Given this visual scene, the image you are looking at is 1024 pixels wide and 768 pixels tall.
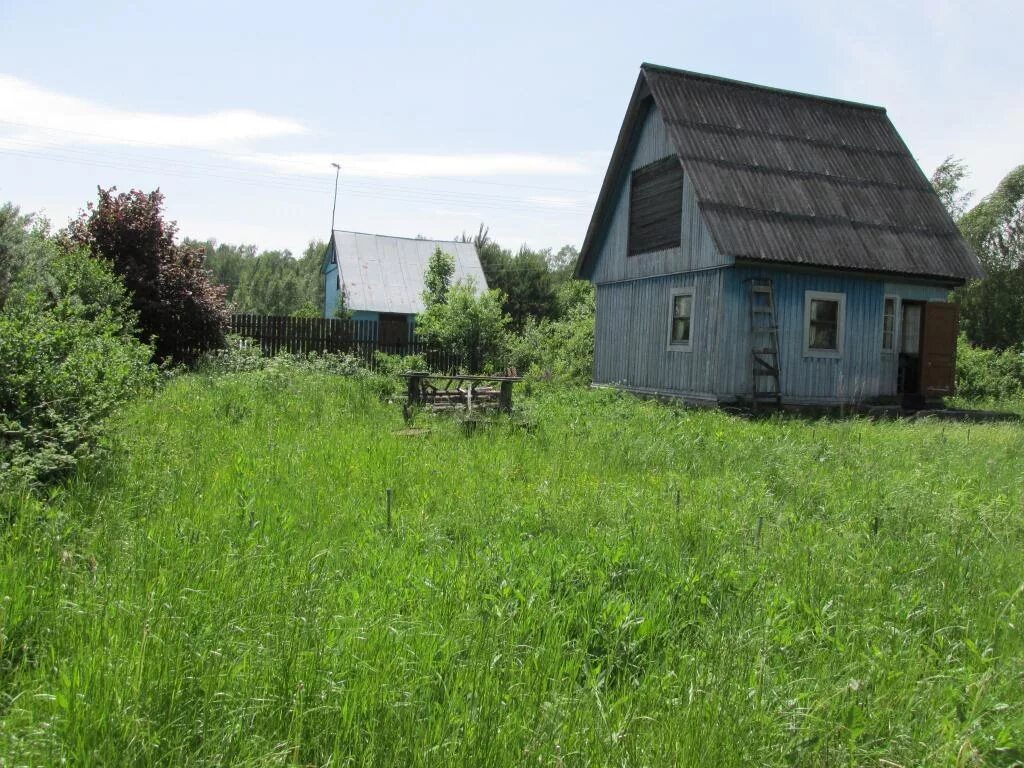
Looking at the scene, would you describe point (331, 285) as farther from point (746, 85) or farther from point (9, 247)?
point (746, 85)

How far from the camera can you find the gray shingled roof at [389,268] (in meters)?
37.0

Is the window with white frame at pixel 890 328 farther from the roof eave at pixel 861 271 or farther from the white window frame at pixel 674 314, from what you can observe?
the white window frame at pixel 674 314

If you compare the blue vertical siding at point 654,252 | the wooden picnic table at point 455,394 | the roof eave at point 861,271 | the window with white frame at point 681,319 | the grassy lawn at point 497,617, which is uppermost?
the blue vertical siding at point 654,252

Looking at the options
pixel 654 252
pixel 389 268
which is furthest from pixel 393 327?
pixel 654 252

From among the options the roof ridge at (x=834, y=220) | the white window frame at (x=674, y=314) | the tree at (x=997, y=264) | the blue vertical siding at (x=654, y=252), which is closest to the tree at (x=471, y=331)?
the blue vertical siding at (x=654, y=252)

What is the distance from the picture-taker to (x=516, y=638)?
3426mm

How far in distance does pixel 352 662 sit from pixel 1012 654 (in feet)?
10.9

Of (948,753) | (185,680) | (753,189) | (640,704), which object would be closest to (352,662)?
(185,680)

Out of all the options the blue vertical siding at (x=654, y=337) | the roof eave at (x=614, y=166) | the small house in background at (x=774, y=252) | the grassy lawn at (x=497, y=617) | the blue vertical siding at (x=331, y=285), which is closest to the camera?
the grassy lawn at (x=497, y=617)

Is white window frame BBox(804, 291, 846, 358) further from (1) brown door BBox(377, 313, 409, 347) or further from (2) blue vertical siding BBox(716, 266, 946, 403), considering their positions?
(1) brown door BBox(377, 313, 409, 347)

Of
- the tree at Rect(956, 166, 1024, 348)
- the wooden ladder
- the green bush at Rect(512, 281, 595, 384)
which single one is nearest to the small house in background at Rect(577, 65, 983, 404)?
the wooden ladder

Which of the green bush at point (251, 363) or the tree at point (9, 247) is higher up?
the tree at point (9, 247)

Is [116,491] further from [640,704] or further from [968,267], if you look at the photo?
[968,267]

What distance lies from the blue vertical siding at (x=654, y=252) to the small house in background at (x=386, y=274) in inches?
658
